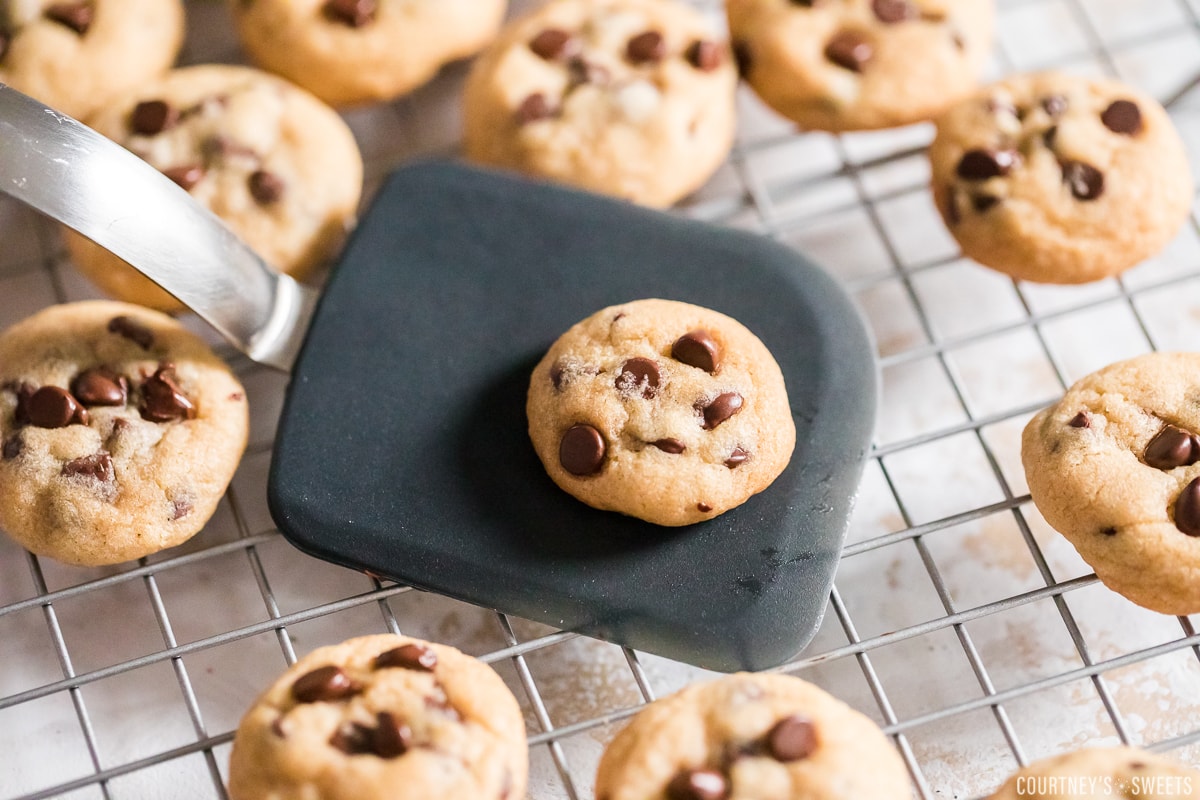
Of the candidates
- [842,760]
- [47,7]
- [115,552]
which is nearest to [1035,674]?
[842,760]

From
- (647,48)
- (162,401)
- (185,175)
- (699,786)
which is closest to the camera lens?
(699,786)

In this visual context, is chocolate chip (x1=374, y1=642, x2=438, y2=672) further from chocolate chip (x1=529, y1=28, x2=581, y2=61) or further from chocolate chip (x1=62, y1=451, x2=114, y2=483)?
chocolate chip (x1=529, y1=28, x2=581, y2=61)

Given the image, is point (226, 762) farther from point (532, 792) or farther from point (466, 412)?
point (466, 412)

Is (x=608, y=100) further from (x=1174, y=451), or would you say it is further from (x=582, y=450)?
(x=1174, y=451)

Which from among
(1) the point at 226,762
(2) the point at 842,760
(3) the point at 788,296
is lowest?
(1) the point at 226,762

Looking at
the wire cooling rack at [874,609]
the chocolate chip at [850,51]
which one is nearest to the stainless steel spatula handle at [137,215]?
the wire cooling rack at [874,609]

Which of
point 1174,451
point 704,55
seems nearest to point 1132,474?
point 1174,451

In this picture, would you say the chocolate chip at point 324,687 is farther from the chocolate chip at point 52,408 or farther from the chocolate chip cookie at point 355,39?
the chocolate chip cookie at point 355,39
